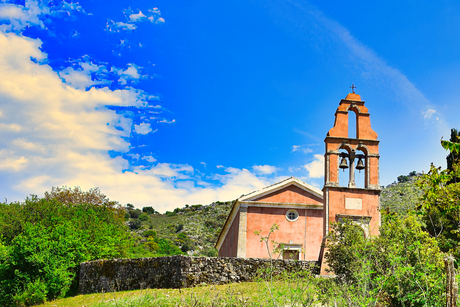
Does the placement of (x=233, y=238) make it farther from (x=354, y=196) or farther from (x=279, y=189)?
(x=354, y=196)

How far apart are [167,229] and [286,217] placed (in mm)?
54730

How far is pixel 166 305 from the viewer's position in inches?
409

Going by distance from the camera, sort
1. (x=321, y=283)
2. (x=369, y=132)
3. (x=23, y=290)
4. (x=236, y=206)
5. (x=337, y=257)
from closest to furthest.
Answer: (x=321, y=283)
(x=337, y=257)
(x=369, y=132)
(x=23, y=290)
(x=236, y=206)

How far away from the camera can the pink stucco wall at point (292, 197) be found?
71.8 ft

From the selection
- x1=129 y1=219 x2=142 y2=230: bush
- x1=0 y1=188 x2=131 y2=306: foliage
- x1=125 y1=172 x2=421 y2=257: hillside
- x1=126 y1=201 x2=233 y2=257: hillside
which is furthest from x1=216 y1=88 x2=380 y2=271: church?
x1=129 y1=219 x2=142 y2=230: bush

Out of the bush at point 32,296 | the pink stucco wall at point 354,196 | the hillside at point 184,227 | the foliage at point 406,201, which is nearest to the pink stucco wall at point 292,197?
the foliage at point 406,201

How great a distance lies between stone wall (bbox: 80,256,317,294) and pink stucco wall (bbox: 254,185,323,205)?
253 inches

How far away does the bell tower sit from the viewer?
51.5 ft

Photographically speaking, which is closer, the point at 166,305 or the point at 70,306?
the point at 166,305

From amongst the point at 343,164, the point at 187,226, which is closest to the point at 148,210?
the point at 187,226

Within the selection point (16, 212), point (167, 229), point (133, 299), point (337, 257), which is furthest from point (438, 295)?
point (167, 229)

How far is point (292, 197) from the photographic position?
22.0 metres

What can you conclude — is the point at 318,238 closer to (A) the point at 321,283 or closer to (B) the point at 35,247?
(A) the point at 321,283

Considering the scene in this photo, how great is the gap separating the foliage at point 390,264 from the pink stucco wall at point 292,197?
7.00 metres
